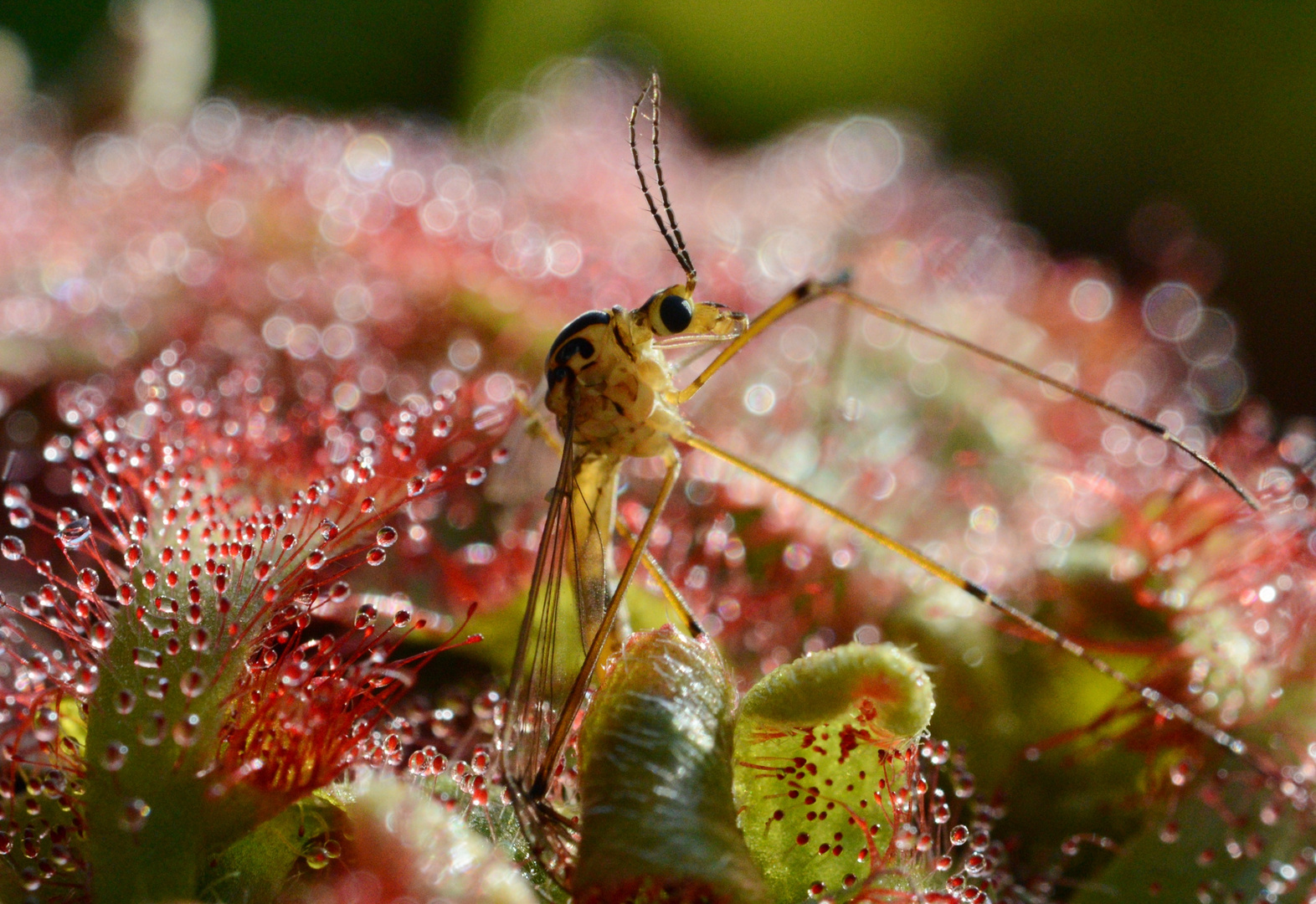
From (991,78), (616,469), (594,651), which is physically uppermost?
(991,78)

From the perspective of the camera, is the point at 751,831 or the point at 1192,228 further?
the point at 1192,228

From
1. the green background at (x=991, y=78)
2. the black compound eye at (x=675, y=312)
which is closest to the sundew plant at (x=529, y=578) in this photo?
the black compound eye at (x=675, y=312)

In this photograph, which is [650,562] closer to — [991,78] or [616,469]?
[616,469]

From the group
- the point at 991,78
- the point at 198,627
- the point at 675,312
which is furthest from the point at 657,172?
the point at 991,78

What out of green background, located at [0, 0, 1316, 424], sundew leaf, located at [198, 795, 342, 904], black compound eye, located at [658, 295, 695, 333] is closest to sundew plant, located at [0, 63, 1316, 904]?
sundew leaf, located at [198, 795, 342, 904]

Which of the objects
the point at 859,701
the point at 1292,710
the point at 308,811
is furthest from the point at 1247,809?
the point at 308,811

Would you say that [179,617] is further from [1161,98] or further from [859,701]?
[1161,98]
